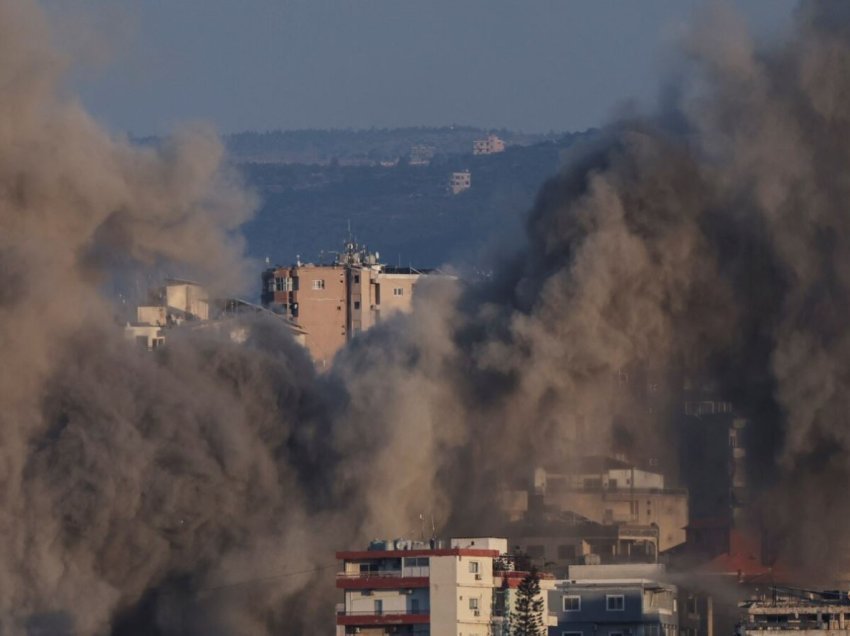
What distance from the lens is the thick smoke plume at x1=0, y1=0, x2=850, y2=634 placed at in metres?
53.0

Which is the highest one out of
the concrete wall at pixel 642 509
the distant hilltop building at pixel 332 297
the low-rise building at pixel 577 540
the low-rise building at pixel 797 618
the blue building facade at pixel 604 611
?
the distant hilltop building at pixel 332 297

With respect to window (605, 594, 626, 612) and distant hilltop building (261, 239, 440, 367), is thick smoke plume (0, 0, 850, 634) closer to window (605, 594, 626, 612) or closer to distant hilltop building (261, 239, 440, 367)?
window (605, 594, 626, 612)

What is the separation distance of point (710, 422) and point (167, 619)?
11.2m

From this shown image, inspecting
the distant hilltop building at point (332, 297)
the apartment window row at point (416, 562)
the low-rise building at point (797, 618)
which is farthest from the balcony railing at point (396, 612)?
the distant hilltop building at point (332, 297)

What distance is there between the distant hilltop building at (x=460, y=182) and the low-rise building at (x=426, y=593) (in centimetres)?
13836

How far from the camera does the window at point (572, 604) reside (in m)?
48.9

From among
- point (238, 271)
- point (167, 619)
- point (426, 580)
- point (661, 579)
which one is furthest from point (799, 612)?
point (238, 271)

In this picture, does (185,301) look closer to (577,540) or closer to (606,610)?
(577,540)

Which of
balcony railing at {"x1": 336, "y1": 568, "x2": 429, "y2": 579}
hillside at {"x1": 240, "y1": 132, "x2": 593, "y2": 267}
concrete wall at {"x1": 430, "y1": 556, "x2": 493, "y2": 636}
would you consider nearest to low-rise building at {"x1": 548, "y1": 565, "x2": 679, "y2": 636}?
concrete wall at {"x1": 430, "y1": 556, "x2": 493, "y2": 636}

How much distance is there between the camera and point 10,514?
53344 mm

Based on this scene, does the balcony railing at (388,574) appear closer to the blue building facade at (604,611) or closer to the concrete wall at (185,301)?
the blue building facade at (604,611)

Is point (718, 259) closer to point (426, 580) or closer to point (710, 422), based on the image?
point (710, 422)

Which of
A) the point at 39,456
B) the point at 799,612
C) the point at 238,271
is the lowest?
the point at 799,612

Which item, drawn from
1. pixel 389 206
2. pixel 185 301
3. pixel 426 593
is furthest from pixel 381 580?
pixel 389 206
